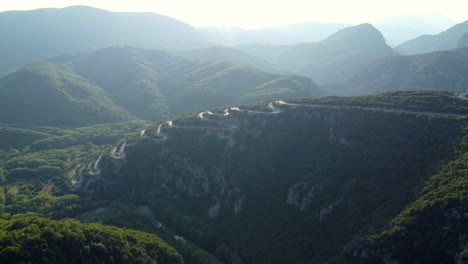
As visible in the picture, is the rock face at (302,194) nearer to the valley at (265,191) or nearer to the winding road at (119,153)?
the valley at (265,191)

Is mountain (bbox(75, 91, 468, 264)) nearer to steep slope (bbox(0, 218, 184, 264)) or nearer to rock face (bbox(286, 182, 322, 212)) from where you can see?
rock face (bbox(286, 182, 322, 212))

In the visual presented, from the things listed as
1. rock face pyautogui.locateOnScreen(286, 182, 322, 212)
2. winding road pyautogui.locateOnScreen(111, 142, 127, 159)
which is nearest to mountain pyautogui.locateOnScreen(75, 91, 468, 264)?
rock face pyautogui.locateOnScreen(286, 182, 322, 212)

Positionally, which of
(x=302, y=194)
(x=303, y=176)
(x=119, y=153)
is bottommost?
(x=119, y=153)

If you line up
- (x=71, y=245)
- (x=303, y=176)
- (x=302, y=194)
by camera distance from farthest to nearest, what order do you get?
(x=303, y=176) → (x=302, y=194) → (x=71, y=245)

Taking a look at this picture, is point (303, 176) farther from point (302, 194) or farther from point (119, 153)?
point (119, 153)

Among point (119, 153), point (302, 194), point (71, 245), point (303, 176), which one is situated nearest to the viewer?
point (71, 245)

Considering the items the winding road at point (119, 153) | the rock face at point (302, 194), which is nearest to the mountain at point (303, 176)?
the rock face at point (302, 194)

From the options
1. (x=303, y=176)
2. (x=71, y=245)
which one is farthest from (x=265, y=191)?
(x=71, y=245)
